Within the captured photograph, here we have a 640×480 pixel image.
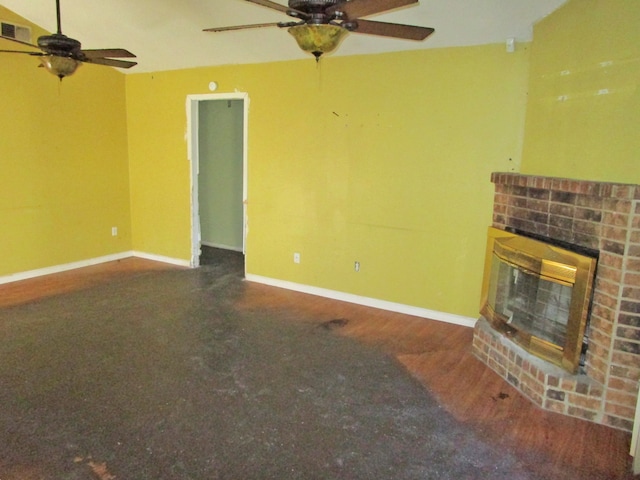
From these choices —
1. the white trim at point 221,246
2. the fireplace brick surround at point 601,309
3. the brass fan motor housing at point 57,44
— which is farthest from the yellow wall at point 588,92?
the white trim at point 221,246

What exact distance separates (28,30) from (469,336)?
17.7ft

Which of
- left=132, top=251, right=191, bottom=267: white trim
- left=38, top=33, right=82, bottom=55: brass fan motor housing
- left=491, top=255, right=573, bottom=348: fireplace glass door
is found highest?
left=38, top=33, right=82, bottom=55: brass fan motor housing

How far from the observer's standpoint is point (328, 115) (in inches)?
172

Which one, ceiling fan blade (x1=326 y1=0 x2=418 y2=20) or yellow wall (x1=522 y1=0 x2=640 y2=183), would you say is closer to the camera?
ceiling fan blade (x1=326 y1=0 x2=418 y2=20)

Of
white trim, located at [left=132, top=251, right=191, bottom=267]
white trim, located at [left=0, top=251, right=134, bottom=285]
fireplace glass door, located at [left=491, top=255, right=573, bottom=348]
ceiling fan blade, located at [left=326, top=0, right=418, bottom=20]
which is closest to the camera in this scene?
ceiling fan blade, located at [left=326, top=0, right=418, bottom=20]

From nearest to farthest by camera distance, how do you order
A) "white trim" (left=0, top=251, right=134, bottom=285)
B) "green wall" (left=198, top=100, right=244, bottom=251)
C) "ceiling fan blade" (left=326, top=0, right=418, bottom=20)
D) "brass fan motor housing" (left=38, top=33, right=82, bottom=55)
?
1. "ceiling fan blade" (left=326, top=0, right=418, bottom=20)
2. "brass fan motor housing" (left=38, top=33, right=82, bottom=55)
3. "white trim" (left=0, top=251, right=134, bottom=285)
4. "green wall" (left=198, top=100, right=244, bottom=251)

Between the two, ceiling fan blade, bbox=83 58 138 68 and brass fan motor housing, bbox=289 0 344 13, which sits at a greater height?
ceiling fan blade, bbox=83 58 138 68

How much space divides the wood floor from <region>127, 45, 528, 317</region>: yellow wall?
330 mm

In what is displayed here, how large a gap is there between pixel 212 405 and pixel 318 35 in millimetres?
2107

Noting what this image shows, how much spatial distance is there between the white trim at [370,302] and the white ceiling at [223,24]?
233 cm

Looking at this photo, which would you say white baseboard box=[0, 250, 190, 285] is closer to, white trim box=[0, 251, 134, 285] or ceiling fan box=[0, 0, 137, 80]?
white trim box=[0, 251, 134, 285]

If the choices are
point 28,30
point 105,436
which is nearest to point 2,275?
point 28,30

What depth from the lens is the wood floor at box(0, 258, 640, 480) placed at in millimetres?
2232

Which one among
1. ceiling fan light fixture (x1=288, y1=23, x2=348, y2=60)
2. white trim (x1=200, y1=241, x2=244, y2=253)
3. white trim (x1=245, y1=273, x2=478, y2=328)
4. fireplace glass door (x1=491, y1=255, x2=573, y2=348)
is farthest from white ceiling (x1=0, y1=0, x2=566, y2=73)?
white trim (x1=200, y1=241, x2=244, y2=253)
